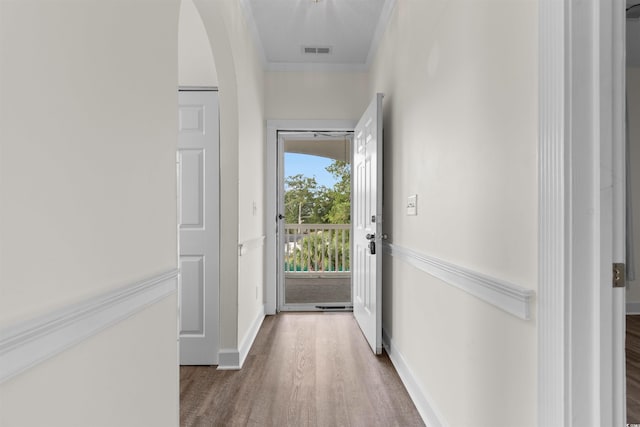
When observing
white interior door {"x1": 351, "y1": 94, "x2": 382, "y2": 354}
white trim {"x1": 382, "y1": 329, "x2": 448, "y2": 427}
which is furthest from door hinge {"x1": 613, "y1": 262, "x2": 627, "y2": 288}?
white interior door {"x1": 351, "y1": 94, "x2": 382, "y2": 354}

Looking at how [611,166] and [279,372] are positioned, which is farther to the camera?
[279,372]

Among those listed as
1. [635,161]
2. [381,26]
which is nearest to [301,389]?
[381,26]

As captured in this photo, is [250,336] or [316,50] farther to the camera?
[316,50]

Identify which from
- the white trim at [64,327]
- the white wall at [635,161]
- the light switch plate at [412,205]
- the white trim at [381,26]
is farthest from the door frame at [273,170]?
the white wall at [635,161]

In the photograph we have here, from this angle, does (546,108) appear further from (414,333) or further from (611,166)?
(414,333)

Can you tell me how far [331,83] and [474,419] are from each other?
3.46m

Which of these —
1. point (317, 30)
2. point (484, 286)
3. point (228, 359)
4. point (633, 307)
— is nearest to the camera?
point (484, 286)

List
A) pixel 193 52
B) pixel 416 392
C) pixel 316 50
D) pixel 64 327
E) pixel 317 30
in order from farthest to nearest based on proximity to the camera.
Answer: pixel 316 50 → pixel 317 30 → pixel 193 52 → pixel 416 392 → pixel 64 327

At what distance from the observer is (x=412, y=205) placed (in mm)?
2344

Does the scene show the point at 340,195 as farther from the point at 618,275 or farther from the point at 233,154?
the point at 618,275

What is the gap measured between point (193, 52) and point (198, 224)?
1.16 metres

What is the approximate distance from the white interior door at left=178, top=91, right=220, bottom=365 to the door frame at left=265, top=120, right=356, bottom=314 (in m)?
1.38

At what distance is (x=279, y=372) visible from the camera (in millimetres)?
2627

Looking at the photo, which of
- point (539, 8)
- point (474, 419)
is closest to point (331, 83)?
point (539, 8)
